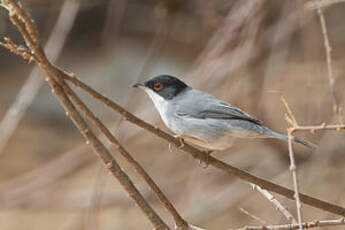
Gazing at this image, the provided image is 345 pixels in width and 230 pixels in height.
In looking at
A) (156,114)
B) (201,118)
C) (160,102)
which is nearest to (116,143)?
(201,118)

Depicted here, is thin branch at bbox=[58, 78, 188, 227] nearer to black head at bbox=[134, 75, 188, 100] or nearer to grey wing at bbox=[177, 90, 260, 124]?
grey wing at bbox=[177, 90, 260, 124]

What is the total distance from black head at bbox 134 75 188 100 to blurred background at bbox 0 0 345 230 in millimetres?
496

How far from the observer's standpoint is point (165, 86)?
3.50 meters

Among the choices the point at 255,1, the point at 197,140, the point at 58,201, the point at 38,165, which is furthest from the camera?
the point at 38,165

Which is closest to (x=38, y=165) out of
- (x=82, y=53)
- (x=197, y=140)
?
(x=82, y=53)

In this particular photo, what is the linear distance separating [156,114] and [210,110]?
170 cm

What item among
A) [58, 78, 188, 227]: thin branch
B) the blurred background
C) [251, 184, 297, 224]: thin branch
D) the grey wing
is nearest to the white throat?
the grey wing

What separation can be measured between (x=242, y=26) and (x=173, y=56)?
3.94m

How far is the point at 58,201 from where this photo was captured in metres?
5.96

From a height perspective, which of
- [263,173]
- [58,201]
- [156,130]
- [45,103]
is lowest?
[263,173]

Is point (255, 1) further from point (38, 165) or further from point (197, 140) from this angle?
point (38, 165)

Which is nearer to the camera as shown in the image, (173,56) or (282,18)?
(282,18)

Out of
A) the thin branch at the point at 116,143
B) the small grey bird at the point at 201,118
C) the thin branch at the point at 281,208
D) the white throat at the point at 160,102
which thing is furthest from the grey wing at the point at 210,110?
the thin branch at the point at 116,143

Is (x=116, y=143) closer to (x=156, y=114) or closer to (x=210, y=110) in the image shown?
(x=210, y=110)
